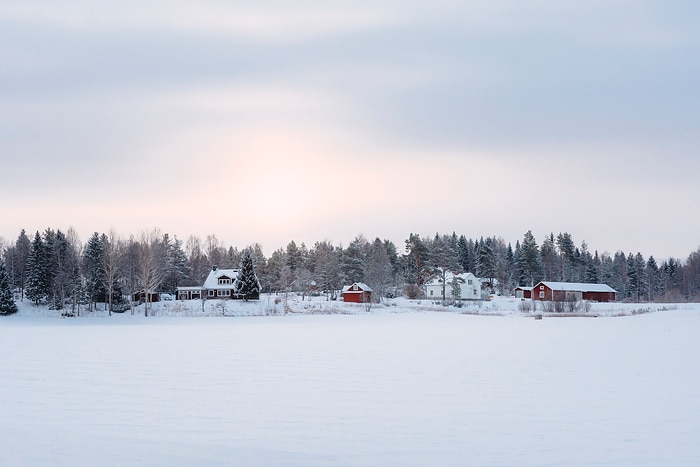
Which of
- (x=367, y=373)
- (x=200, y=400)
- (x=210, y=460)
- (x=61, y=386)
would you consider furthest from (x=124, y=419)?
(x=367, y=373)

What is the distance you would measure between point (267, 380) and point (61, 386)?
5.63 meters

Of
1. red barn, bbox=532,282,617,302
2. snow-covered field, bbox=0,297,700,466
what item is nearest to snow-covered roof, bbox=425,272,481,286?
red barn, bbox=532,282,617,302

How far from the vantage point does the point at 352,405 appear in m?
14.8

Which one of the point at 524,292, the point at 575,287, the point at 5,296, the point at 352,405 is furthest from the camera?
the point at 524,292

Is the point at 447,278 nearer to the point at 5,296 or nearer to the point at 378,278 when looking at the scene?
the point at 378,278

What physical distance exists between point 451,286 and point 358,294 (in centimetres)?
1972

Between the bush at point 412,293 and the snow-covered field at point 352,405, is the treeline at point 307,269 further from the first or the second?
the snow-covered field at point 352,405

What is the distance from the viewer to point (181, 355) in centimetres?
2591

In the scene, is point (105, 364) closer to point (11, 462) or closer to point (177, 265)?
point (11, 462)

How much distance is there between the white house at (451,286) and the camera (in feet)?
339

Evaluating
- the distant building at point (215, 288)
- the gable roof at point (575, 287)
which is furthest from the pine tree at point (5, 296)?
the gable roof at point (575, 287)

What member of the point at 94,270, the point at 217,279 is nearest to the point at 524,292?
the point at 217,279

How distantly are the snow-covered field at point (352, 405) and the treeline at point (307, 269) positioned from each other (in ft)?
159

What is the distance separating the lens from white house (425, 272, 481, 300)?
103250 mm
